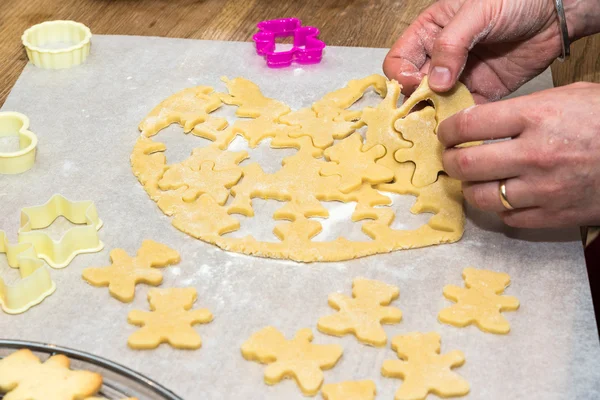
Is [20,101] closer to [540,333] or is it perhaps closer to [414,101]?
[414,101]

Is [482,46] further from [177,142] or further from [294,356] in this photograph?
[294,356]

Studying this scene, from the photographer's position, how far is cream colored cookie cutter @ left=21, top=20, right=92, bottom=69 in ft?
7.11

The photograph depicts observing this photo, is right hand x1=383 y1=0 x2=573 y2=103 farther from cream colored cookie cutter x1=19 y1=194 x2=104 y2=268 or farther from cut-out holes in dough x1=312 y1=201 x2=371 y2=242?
cream colored cookie cutter x1=19 y1=194 x2=104 y2=268

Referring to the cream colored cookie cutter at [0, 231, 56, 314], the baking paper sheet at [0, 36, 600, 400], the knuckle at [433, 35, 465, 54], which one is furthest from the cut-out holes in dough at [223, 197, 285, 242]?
the knuckle at [433, 35, 465, 54]

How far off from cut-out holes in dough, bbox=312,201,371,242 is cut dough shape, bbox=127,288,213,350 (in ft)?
1.08

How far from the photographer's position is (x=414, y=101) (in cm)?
175

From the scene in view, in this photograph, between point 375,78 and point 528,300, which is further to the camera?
point 375,78

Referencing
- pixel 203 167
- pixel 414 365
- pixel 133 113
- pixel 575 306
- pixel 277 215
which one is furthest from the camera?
pixel 133 113

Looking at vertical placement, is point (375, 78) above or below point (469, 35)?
below

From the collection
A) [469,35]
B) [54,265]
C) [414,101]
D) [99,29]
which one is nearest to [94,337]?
[54,265]

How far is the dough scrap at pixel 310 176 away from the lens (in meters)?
1.63

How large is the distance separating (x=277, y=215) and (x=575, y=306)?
643 mm

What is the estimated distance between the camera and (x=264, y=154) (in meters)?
1.89

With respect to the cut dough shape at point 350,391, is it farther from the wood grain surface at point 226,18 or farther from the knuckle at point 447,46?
the wood grain surface at point 226,18
